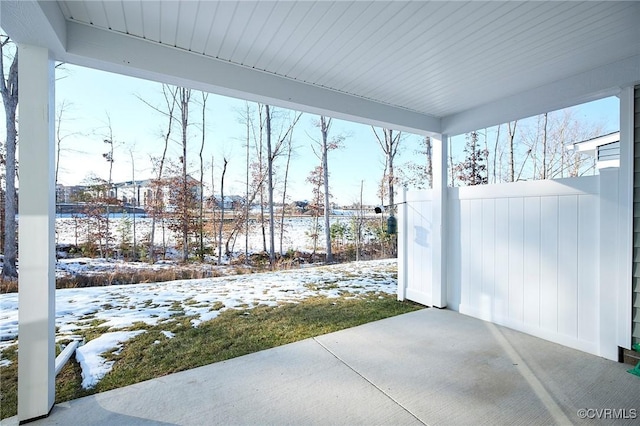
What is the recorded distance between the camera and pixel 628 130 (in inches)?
79.4

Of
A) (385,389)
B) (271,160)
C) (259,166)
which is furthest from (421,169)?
(385,389)

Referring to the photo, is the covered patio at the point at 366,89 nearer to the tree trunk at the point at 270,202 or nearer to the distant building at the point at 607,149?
the distant building at the point at 607,149

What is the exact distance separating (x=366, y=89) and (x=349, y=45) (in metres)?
0.77

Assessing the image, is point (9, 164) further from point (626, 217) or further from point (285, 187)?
point (626, 217)

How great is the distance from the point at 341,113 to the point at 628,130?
83.8 inches

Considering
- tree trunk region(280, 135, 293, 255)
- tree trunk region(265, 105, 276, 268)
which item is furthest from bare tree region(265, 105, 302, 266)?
tree trunk region(280, 135, 293, 255)

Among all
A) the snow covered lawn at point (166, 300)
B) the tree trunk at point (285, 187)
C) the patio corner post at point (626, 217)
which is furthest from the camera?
the tree trunk at point (285, 187)

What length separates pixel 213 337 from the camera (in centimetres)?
252

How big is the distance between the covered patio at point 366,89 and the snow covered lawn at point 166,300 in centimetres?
87

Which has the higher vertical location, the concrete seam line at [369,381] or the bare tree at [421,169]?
the bare tree at [421,169]

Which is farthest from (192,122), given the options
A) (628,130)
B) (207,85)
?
(628,130)

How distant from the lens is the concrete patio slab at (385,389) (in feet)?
5.06

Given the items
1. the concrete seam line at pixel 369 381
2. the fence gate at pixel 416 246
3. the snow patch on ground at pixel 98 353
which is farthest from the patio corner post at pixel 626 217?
the snow patch on ground at pixel 98 353

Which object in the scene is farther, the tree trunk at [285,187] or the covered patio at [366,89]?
the tree trunk at [285,187]
